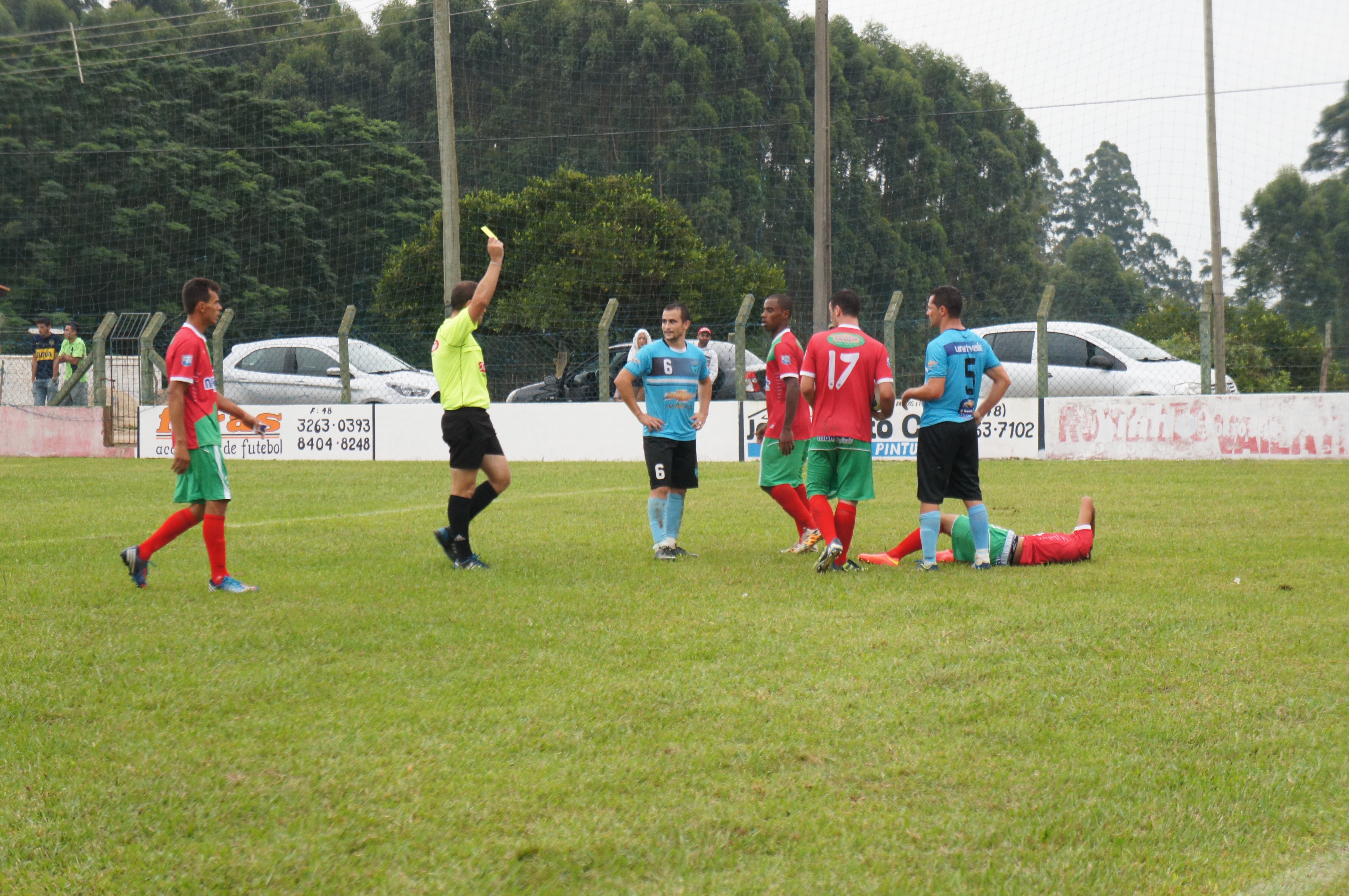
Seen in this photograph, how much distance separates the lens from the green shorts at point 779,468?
8.54 meters

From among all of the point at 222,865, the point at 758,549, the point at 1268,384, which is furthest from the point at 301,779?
the point at 1268,384

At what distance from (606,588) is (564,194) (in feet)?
107

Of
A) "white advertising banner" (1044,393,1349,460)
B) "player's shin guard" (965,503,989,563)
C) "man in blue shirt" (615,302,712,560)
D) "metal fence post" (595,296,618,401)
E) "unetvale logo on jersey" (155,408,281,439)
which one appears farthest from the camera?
"unetvale logo on jersey" (155,408,281,439)

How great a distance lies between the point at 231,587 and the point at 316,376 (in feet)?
53.6

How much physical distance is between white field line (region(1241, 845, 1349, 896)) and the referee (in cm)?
548

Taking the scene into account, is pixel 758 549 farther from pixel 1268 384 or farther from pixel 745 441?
pixel 1268 384

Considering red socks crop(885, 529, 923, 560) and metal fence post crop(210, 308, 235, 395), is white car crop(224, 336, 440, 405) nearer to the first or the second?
metal fence post crop(210, 308, 235, 395)

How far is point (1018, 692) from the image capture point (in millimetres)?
4379

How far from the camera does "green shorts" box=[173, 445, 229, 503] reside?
6.78m

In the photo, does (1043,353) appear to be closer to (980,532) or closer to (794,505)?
(794,505)

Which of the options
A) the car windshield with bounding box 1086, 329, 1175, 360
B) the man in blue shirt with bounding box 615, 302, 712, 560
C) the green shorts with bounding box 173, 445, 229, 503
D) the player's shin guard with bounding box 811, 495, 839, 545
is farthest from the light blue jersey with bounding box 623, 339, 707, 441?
the car windshield with bounding box 1086, 329, 1175, 360

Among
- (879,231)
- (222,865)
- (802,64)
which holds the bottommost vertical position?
(222,865)

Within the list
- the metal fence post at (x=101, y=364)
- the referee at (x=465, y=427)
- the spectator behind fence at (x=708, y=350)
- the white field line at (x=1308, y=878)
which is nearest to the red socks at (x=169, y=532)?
the referee at (x=465, y=427)

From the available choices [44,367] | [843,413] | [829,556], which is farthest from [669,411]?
[44,367]
